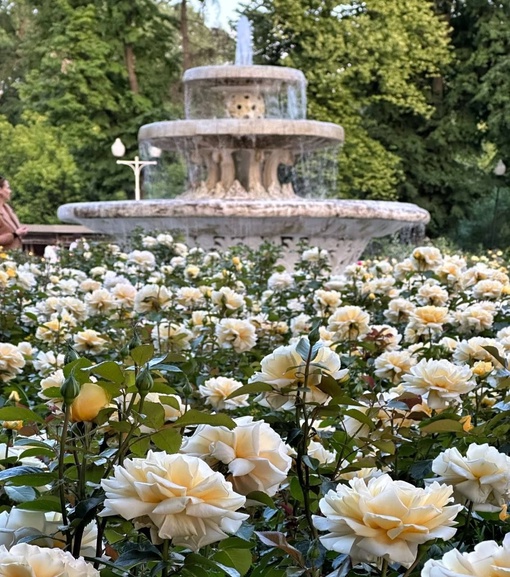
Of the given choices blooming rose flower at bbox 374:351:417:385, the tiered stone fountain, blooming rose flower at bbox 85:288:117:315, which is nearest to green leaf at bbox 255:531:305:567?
blooming rose flower at bbox 374:351:417:385

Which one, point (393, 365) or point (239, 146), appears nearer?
point (393, 365)

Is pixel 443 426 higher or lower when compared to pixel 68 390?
lower

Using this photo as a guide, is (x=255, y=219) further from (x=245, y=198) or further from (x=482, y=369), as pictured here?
(x=482, y=369)

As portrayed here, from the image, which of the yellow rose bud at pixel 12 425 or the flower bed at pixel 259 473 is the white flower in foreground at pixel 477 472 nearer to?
the flower bed at pixel 259 473

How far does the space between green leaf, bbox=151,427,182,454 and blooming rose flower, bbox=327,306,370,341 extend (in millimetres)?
1280

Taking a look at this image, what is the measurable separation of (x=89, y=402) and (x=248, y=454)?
0.17m

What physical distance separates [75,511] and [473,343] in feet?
3.47

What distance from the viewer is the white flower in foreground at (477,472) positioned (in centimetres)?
93

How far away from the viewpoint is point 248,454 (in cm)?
86

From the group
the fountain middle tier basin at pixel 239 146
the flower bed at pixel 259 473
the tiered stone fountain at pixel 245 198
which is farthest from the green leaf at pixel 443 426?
the fountain middle tier basin at pixel 239 146

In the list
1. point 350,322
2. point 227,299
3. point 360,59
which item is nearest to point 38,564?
point 350,322

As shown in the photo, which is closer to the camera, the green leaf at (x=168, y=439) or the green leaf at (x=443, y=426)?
the green leaf at (x=168, y=439)

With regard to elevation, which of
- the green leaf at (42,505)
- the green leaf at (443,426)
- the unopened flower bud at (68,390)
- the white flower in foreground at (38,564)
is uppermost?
the unopened flower bud at (68,390)

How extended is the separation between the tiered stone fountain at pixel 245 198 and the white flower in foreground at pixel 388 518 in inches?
272
